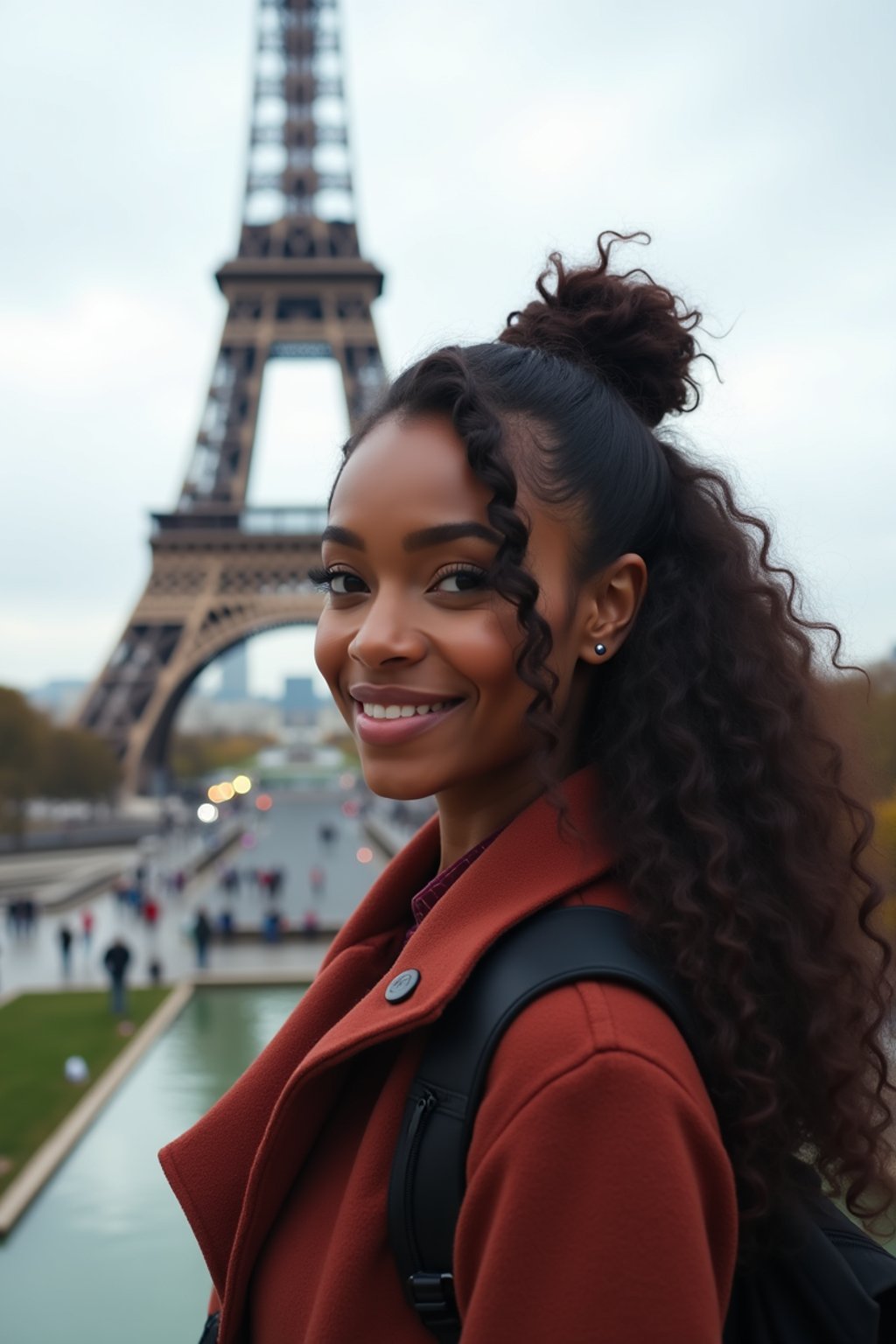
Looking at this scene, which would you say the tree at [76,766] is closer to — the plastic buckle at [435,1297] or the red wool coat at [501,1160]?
the red wool coat at [501,1160]

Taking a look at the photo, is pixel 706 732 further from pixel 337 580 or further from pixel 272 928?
pixel 272 928

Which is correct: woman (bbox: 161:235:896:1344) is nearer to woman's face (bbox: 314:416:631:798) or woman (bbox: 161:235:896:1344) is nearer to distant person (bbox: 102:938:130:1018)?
woman's face (bbox: 314:416:631:798)

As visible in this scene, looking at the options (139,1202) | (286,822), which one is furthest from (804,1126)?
(286,822)

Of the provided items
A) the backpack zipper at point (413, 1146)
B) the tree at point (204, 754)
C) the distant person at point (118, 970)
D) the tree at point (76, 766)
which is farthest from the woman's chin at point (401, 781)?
the tree at point (204, 754)

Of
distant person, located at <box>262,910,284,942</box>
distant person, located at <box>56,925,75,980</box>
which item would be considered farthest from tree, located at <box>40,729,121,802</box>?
distant person, located at <box>56,925,75,980</box>

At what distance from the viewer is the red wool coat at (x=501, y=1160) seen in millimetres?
1127

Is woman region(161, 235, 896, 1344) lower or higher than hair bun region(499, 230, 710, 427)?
lower

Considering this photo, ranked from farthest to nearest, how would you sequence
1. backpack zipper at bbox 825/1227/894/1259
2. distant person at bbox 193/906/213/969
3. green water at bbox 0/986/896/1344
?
distant person at bbox 193/906/213/969
green water at bbox 0/986/896/1344
backpack zipper at bbox 825/1227/894/1259

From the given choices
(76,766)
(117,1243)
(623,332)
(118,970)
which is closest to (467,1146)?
(623,332)

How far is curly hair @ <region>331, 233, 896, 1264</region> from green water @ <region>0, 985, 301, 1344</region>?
579 centimetres

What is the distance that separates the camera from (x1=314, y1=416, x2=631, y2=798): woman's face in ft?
5.13

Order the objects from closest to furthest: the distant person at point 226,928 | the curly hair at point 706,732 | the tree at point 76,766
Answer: the curly hair at point 706,732
the distant person at point 226,928
the tree at point 76,766

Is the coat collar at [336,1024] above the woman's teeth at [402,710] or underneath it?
underneath

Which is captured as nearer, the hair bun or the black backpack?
the black backpack
